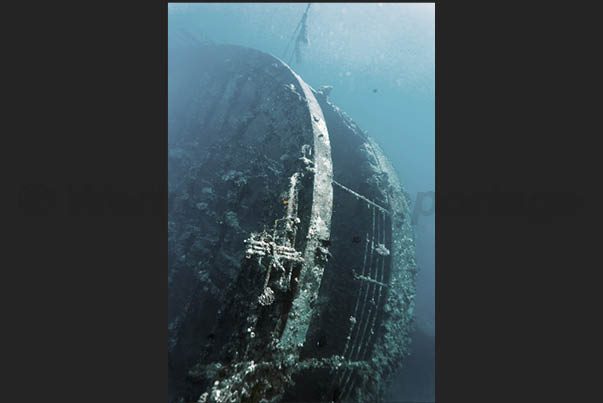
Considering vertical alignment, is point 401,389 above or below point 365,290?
below

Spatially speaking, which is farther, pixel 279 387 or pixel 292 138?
pixel 292 138

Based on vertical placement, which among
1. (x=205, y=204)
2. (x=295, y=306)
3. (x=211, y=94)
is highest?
(x=211, y=94)

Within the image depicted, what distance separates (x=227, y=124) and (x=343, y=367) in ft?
26.2

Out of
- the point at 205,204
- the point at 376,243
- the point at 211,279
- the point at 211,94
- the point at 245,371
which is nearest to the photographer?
the point at 245,371

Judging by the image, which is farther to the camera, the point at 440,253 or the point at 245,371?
the point at 245,371

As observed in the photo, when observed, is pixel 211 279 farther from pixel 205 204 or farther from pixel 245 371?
pixel 245 371

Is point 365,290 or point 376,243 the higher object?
point 376,243

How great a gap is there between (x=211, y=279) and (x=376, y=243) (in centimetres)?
384

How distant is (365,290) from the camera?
6176 mm

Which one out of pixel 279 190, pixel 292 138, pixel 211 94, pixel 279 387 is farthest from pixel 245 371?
pixel 211 94

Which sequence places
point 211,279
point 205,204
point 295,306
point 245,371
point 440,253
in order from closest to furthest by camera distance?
1. point 440,253
2. point 245,371
3. point 295,306
4. point 211,279
5. point 205,204

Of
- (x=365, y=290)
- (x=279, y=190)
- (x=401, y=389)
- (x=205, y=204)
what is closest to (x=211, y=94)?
(x=205, y=204)

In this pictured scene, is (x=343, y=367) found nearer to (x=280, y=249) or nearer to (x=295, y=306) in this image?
(x=295, y=306)

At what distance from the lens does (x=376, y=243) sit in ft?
22.3
